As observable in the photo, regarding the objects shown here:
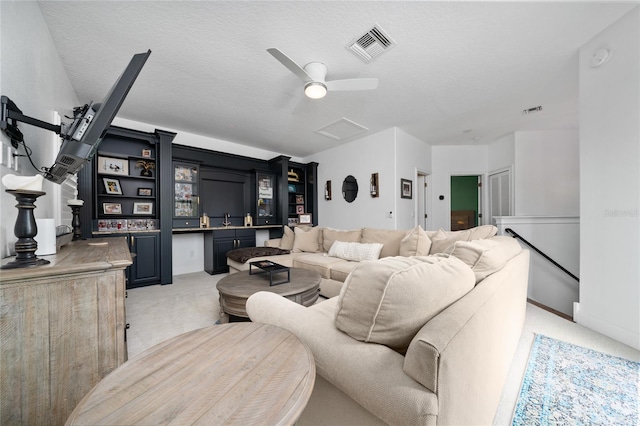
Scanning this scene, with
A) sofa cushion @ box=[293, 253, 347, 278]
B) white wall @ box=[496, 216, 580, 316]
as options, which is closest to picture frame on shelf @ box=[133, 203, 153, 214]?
sofa cushion @ box=[293, 253, 347, 278]

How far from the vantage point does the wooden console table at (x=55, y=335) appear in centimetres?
82

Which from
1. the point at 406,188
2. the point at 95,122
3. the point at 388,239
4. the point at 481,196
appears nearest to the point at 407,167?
the point at 406,188

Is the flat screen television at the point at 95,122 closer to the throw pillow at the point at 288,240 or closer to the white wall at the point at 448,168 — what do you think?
the throw pillow at the point at 288,240

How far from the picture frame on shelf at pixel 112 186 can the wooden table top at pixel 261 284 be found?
265 cm

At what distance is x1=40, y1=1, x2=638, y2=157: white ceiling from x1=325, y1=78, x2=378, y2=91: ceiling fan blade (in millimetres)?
216

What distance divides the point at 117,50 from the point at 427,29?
2782 mm

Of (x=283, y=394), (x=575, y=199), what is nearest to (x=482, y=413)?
(x=283, y=394)

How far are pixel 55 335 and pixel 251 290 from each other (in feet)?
3.74

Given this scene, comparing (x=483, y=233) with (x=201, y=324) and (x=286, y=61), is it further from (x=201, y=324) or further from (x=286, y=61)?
(x=201, y=324)

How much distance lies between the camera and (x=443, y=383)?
1.99ft

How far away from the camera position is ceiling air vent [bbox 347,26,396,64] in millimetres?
1966

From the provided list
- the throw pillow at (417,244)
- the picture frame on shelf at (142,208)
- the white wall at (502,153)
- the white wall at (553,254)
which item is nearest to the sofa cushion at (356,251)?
the throw pillow at (417,244)

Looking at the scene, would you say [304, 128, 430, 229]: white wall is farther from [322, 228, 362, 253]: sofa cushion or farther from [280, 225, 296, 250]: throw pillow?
[280, 225, 296, 250]: throw pillow

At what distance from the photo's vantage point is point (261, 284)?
210 cm
